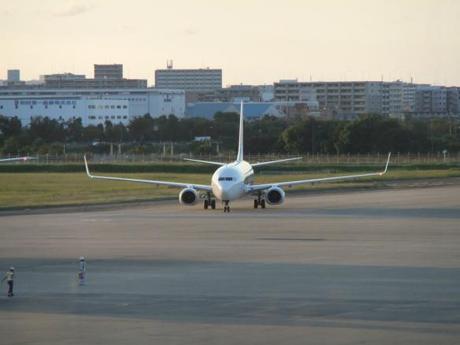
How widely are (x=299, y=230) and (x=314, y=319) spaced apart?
23.4m

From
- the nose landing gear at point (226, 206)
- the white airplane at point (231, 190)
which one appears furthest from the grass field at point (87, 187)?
the nose landing gear at point (226, 206)

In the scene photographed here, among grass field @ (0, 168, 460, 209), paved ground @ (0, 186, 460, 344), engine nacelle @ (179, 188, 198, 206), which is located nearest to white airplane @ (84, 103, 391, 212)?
engine nacelle @ (179, 188, 198, 206)

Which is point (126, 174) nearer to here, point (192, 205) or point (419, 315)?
point (192, 205)

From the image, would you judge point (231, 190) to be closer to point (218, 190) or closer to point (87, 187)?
point (218, 190)

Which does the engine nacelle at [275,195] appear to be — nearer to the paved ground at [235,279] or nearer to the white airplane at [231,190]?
the white airplane at [231,190]

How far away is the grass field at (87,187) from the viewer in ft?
232

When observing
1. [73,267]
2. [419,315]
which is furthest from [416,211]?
[419,315]

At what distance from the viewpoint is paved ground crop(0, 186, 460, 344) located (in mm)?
24531

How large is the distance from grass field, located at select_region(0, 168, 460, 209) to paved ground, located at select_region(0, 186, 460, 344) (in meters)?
12.6

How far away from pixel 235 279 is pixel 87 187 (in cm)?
5338

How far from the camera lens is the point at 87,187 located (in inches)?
3354

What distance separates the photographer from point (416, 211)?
200ft

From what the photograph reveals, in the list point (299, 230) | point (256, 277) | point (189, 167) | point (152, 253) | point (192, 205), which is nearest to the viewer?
point (256, 277)

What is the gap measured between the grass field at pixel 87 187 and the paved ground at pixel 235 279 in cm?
1256
